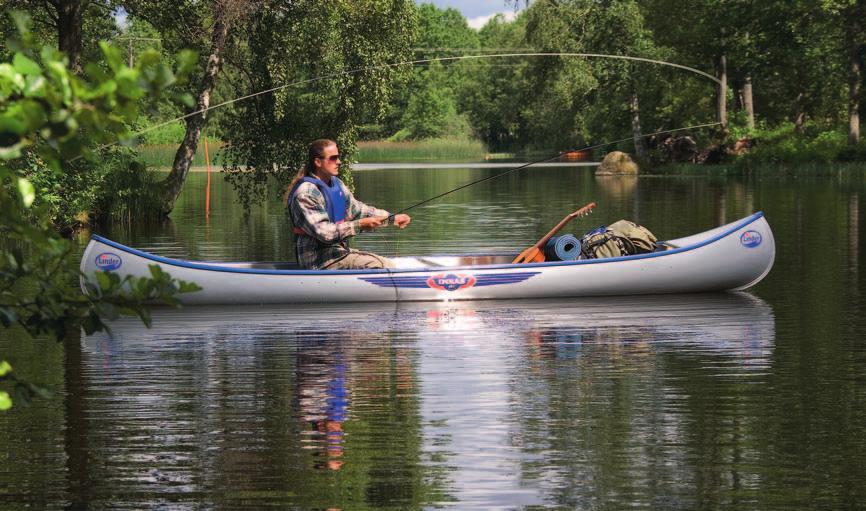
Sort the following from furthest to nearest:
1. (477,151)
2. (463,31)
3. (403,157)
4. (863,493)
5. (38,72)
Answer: (463,31) → (477,151) → (403,157) → (863,493) → (38,72)

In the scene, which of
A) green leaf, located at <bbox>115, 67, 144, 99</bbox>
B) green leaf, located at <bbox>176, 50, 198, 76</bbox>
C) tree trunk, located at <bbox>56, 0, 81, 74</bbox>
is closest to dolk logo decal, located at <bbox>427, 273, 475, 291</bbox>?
green leaf, located at <bbox>176, 50, 198, 76</bbox>

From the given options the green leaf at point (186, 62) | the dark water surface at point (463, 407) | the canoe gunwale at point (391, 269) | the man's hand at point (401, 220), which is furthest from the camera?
the canoe gunwale at point (391, 269)

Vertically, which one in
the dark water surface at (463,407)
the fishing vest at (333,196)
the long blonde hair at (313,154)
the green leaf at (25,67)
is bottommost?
the dark water surface at (463,407)

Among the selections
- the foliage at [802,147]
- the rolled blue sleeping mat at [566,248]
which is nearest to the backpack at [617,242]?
the rolled blue sleeping mat at [566,248]

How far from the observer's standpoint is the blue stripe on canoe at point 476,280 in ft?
37.1

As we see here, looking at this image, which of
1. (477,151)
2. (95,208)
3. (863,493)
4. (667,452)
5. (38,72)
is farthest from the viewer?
(477,151)

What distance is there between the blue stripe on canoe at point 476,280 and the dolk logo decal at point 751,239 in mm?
1931

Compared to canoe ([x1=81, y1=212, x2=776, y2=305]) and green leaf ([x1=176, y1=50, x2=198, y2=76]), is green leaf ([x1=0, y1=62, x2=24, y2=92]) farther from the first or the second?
canoe ([x1=81, y1=212, x2=776, y2=305])

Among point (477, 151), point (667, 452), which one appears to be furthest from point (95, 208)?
point (477, 151)

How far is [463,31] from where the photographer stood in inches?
4978

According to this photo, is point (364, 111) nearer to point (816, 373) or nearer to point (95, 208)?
point (95, 208)

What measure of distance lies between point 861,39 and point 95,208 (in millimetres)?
26153

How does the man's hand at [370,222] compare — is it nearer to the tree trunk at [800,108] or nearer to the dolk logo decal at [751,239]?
the dolk logo decal at [751,239]

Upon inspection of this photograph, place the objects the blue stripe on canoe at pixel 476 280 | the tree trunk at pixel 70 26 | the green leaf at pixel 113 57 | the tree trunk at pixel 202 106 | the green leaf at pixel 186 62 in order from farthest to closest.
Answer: the tree trunk at pixel 202 106 → the tree trunk at pixel 70 26 → the blue stripe on canoe at pixel 476 280 → the green leaf at pixel 186 62 → the green leaf at pixel 113 57
